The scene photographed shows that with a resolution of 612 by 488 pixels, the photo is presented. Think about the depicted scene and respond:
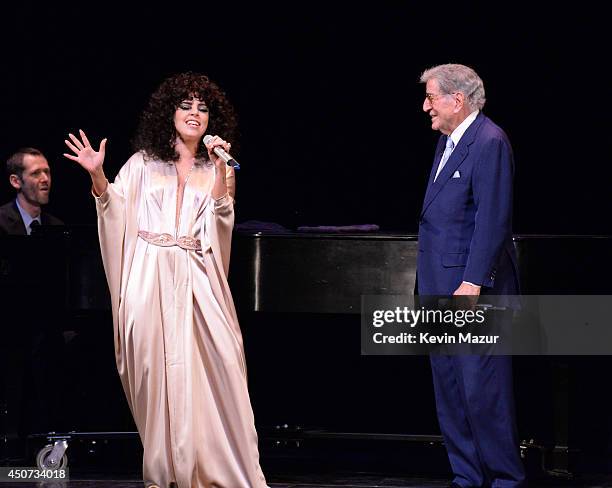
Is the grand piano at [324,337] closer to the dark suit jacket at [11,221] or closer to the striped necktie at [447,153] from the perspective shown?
the dark suit jacket at [11,221]

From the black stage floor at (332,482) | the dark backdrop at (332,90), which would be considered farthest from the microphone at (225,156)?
the dark backdrop at (332,90)

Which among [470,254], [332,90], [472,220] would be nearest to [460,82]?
[472,220]

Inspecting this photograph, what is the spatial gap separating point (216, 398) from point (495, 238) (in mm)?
1172

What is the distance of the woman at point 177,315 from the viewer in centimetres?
421

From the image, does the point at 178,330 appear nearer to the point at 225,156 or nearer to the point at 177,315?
the point at 177,315

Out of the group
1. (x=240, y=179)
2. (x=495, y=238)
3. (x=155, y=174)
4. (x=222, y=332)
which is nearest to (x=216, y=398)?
(x=222, y=332)

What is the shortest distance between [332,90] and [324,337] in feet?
4.72

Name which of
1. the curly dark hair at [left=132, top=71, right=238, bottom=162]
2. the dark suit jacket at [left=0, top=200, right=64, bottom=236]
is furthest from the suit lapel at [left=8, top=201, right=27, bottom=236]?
the curly dark hair at [left=132, top=71, right=238, bottom=162]

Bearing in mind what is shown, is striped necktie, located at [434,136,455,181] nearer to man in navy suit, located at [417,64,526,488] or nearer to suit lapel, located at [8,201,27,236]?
man in navy suit, located at [417,64,526,488]

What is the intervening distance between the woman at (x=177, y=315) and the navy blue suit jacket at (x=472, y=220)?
763mm

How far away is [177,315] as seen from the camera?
427 centimetres

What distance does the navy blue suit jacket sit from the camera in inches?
161

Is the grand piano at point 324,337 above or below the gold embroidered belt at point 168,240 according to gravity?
below

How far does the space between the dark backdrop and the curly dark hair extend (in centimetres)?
209
